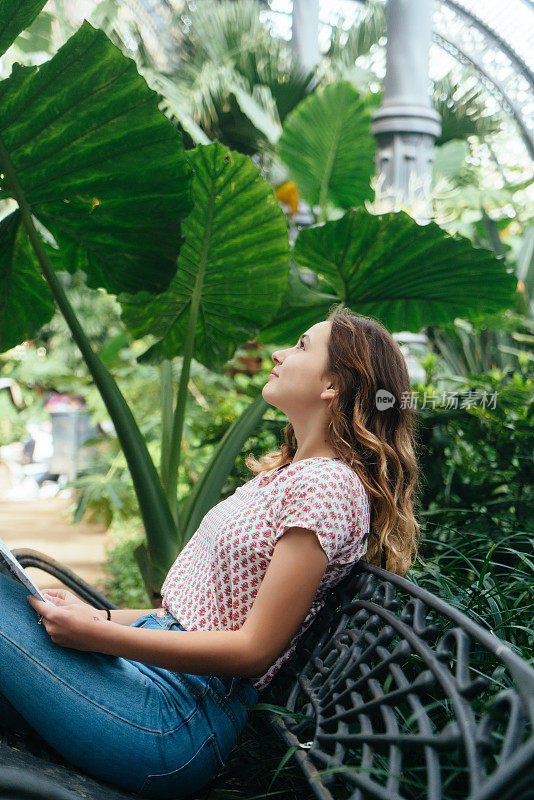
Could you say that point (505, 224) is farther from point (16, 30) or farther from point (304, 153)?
point (16, 30)

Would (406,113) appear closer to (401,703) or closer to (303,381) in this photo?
(303,381)

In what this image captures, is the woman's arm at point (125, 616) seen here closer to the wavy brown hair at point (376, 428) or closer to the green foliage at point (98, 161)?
the wavy brown hair at point (376, 428)

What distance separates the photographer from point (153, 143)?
1618 mm

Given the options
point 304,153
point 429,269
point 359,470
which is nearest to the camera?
point 359,470

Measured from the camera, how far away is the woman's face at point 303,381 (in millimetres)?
1198

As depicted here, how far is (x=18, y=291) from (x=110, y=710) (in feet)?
4.62

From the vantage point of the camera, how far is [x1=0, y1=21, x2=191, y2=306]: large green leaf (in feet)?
4.87

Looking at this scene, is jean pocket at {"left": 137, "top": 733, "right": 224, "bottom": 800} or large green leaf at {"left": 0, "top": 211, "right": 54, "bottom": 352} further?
large green leaf at {"left": 0, "top": 211, "right": 54, "bottom": 352}

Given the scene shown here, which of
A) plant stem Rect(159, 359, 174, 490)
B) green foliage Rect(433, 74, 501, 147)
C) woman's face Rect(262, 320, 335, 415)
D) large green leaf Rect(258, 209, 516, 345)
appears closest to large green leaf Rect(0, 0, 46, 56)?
large green leaf Rect(258, 209, 516, 345)

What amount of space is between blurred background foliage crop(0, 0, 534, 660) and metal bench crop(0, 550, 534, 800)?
25 centimetres

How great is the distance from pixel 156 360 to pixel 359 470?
119 cm

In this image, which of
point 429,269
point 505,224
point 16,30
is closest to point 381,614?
point 429,269

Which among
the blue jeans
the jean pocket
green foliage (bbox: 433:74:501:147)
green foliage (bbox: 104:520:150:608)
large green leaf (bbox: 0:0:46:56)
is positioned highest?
green foliage (bbox: 433:74:501:147)

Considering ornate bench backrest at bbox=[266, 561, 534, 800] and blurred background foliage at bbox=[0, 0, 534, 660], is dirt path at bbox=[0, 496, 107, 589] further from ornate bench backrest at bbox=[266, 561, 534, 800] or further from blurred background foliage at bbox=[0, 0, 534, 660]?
ornate bench backrest at bbox=[266, 561, 534, 800]
